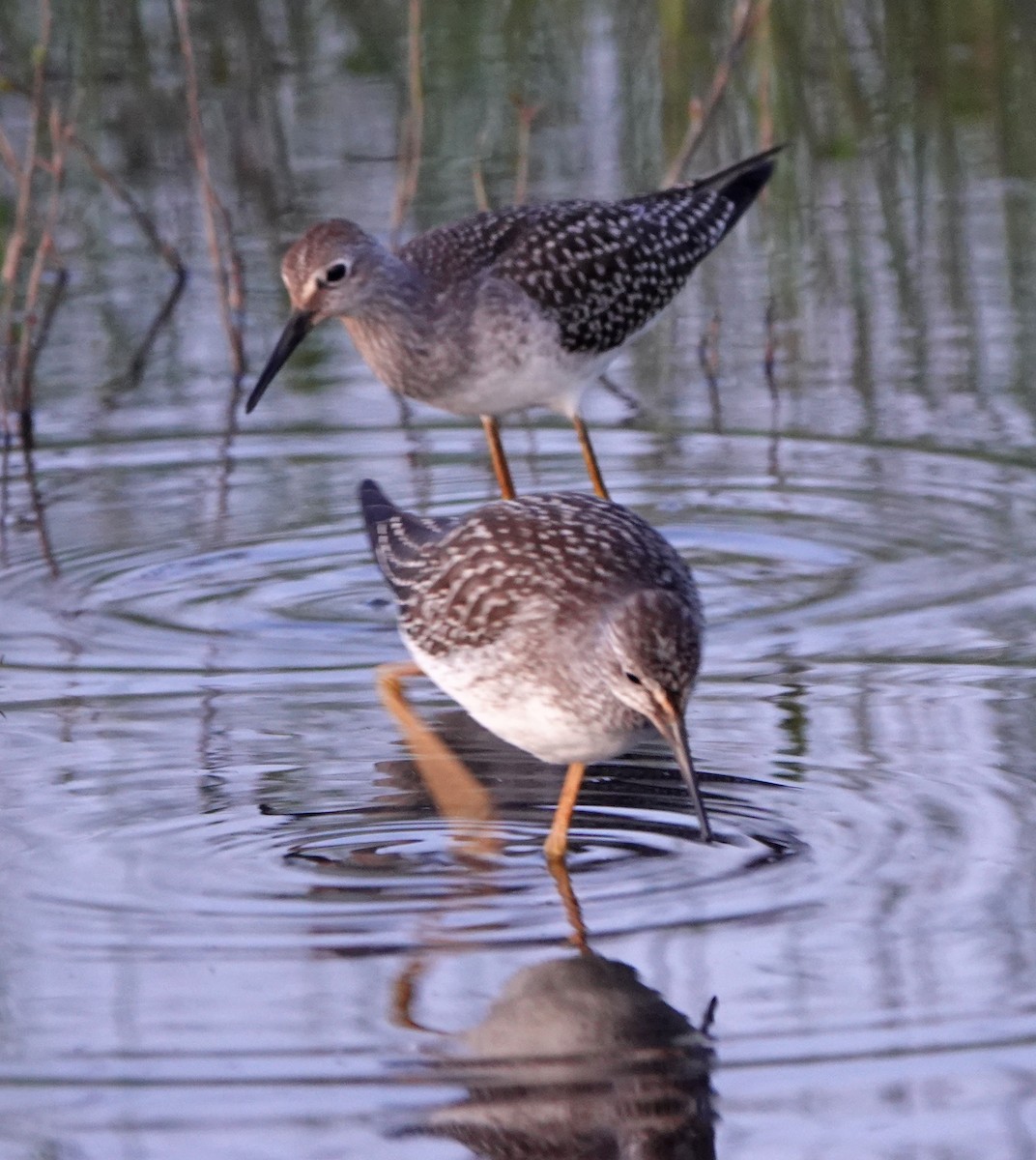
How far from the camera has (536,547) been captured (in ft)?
18.1

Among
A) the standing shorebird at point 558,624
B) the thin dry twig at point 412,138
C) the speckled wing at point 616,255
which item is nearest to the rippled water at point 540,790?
the standing shorebird at point 558,624

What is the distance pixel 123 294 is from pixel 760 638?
4.98 m

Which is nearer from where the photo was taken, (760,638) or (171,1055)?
(171,1055)

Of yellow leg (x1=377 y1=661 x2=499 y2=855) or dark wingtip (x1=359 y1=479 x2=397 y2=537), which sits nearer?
yellow leg (x1=377 y1=661 x2=499 y2=855)

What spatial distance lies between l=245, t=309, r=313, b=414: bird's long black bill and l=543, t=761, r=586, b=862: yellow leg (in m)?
2.60

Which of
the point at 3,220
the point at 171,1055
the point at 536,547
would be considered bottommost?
the point at 171,1055

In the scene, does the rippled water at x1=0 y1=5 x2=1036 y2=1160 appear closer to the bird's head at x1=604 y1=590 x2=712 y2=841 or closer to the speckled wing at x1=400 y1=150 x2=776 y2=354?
the bird's head at x1=604 y1=590 x2=712 y2=841

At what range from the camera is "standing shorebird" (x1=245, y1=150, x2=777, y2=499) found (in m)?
7.49

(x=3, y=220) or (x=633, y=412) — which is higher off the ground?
(x=3, y=220)

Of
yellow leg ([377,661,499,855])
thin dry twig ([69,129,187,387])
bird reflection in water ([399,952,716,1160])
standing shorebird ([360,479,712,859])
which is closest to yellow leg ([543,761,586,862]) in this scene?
standing shorebird ([360,479,712,859])

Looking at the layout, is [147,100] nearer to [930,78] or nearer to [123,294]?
[123,294]

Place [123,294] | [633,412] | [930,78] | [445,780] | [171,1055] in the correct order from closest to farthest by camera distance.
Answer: [171,1055] → [445,780] → [633,412] → [123,294] → [930,78]

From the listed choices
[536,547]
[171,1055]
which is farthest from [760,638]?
[171,1055]

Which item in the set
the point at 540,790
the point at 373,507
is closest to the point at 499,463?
the point at 373,507
